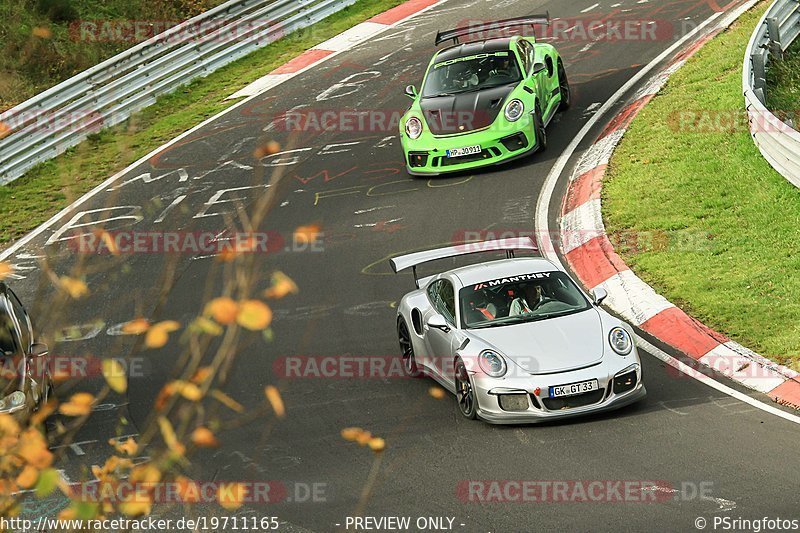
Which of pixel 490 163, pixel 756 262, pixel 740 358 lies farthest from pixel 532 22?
pixel 740 358

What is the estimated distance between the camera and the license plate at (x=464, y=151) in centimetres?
1625

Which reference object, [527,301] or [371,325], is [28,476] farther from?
[371,325]

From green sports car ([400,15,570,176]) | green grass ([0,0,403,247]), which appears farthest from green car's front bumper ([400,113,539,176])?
green grass ([0,0,403,247])

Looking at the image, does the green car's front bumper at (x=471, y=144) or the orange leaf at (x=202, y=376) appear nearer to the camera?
the orange leaf at (x=202, y=376)

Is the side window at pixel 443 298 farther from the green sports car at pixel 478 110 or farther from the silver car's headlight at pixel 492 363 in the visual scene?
the green sports car at pixel 478 110

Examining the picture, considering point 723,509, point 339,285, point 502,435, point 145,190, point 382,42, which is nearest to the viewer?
point 723,509

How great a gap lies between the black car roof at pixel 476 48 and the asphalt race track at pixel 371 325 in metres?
1.63

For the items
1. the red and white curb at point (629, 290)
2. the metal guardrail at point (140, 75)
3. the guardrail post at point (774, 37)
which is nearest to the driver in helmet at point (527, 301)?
the red and white curb at point (629, 290)

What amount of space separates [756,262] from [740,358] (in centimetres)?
228

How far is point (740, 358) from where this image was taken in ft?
33.5

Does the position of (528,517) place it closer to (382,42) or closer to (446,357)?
(446,357)

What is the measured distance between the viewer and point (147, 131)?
20531mm

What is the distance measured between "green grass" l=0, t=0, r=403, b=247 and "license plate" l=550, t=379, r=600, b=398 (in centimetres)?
805

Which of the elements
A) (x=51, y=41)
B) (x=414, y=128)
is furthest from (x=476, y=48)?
(x=51, y=41)
